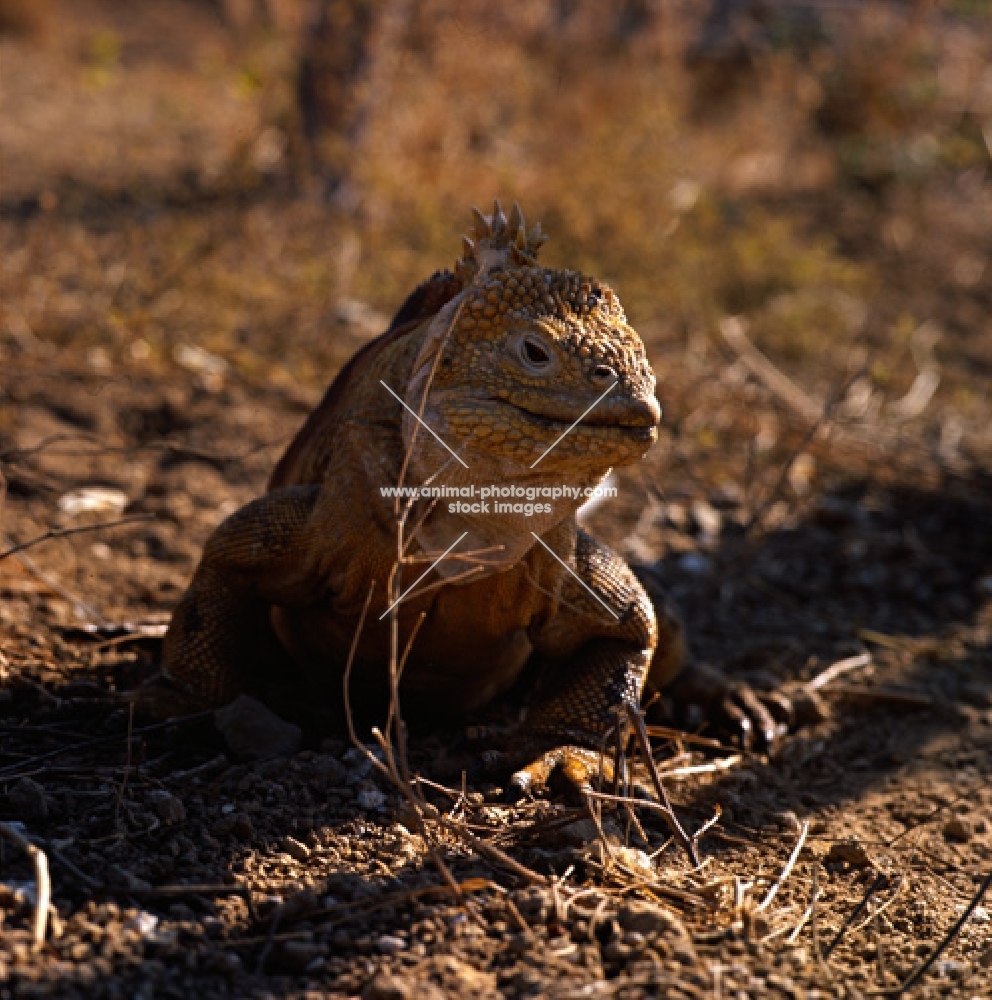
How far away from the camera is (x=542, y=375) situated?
357 centimetres

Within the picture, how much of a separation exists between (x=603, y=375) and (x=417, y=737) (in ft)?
5.28

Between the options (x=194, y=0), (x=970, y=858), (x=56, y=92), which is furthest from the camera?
(x=194, y=0)

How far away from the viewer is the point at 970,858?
4414mm

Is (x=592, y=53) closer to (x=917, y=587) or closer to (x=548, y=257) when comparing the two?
(x=548, y=257)

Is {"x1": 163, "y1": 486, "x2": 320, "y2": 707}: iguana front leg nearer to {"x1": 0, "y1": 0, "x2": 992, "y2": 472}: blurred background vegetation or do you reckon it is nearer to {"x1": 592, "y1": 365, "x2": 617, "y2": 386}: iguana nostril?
{"x1": 592, "y1": 365, "x2": 617, "y2": 386}: iguana nostril

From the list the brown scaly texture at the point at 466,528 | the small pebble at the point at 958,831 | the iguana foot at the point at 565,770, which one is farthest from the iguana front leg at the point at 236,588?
the small pebble at the point at 958,831

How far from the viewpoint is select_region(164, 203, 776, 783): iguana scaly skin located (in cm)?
357

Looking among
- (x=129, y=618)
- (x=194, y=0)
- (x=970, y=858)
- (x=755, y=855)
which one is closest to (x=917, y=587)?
(x=970, y=858)

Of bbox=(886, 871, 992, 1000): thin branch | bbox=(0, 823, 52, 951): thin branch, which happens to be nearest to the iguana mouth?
bbox=(886, 871, 992, 1000): thin branch

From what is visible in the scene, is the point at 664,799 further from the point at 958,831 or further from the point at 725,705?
the point at 725,705

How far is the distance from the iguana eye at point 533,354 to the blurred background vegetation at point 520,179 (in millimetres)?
2601

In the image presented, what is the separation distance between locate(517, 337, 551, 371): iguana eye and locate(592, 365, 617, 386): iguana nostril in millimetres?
129

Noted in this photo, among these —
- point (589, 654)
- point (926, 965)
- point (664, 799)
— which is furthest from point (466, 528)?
point (926, 965)

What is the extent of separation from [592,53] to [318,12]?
3705 mm
